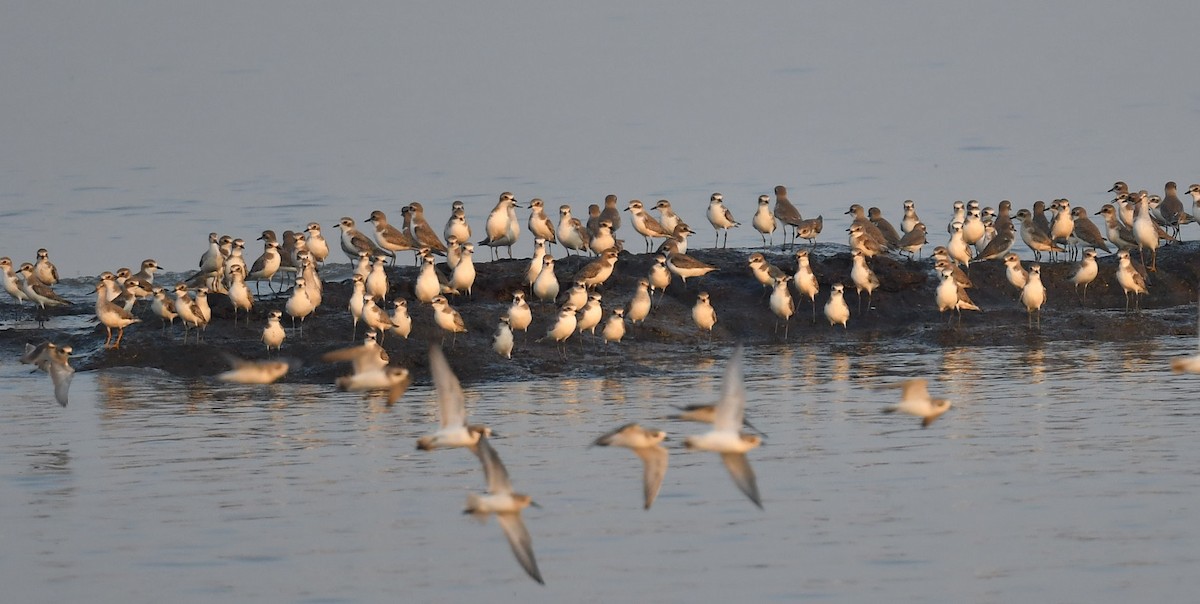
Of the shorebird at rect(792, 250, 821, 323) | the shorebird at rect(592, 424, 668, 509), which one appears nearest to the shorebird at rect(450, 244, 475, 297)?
the shorebird at rect(792, 250, 821, 323)

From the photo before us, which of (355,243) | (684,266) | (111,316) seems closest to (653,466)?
(111,316)

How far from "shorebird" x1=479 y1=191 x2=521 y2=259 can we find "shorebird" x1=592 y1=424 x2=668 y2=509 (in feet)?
44.3

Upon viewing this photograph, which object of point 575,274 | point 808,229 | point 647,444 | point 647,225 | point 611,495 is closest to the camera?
point 647,444

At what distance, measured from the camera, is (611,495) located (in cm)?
1476

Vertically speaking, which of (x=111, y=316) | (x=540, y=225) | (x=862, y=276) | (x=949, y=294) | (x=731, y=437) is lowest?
(x=731, y=437)

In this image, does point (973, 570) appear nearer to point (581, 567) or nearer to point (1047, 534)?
point (1047, 534)


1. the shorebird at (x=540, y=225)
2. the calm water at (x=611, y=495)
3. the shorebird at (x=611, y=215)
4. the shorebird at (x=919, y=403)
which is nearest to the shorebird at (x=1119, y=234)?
the calm water at (x=611, y=495)

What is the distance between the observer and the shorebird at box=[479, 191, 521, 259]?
1023 inches

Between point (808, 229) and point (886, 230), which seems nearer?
point (886, 230)

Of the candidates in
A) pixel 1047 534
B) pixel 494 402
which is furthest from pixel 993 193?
pixel 1047 534

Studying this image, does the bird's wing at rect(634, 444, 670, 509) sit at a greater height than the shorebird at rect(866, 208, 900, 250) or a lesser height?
lesser

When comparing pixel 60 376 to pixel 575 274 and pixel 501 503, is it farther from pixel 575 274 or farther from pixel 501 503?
pixel 575 274

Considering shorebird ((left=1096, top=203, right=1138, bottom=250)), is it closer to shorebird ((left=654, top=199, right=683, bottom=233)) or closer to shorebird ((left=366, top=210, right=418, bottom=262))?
shorebird ((left=654, top=199, right=683, bottom=233))

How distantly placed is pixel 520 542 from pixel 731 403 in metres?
1.44
